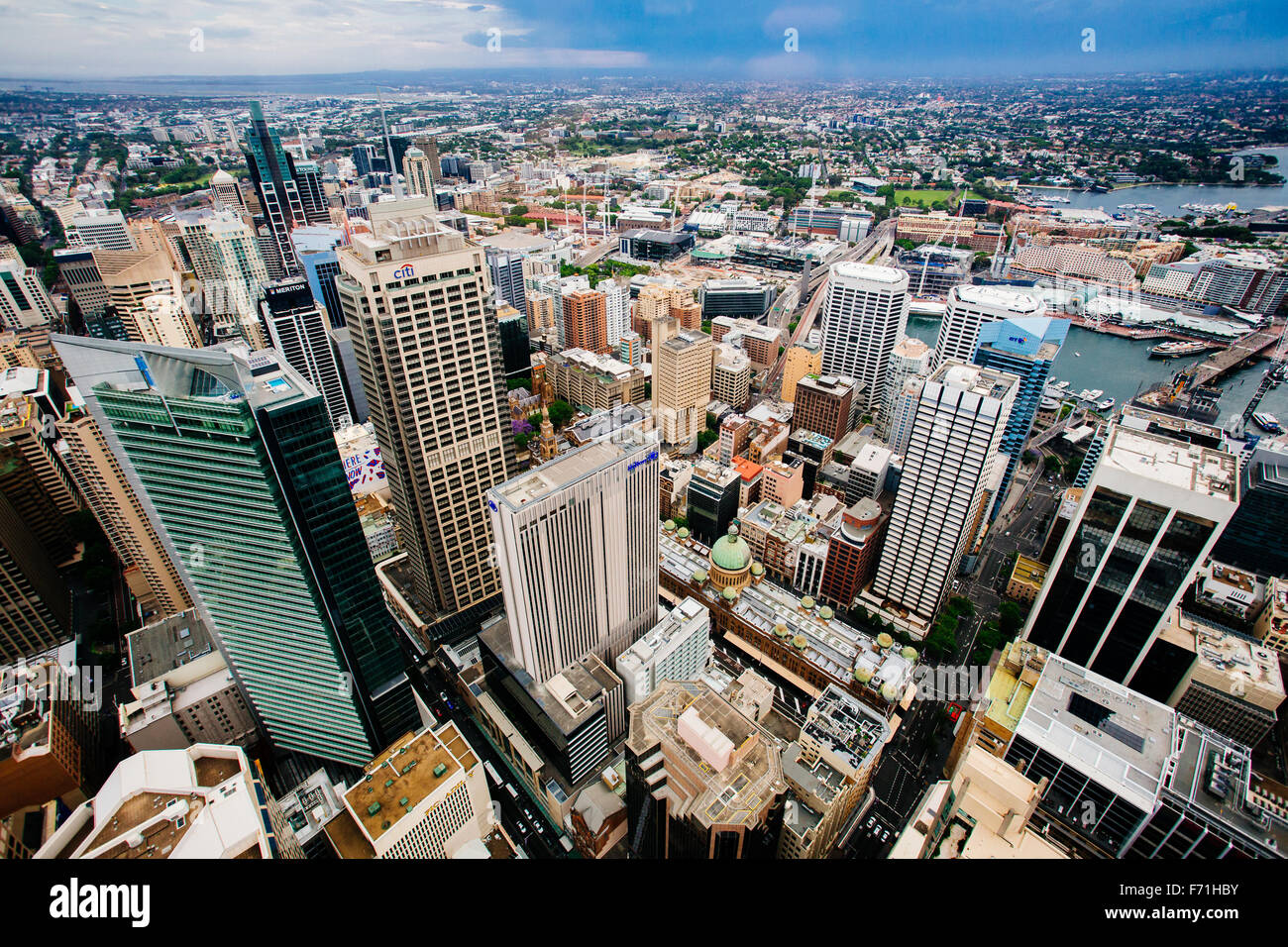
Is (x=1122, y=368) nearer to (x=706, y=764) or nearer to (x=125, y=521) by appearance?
(x=706, y=764)

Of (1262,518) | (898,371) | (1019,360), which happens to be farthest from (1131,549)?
(898,371)

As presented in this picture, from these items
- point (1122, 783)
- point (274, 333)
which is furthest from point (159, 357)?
point (1122, 783)

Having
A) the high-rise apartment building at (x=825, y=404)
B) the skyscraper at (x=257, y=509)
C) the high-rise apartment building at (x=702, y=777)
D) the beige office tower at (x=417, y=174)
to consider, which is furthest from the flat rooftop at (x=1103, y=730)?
the beige office tower at (x=417, y=174)

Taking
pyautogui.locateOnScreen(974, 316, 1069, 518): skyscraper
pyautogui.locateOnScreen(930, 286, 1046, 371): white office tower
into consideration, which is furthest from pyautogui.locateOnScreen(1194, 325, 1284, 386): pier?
pyautogui.locateOnScreen(974, 316, 1069, 518): skyscraper

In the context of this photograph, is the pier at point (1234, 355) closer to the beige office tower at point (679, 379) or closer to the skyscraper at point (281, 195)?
the beige office tower at point (679, 379)

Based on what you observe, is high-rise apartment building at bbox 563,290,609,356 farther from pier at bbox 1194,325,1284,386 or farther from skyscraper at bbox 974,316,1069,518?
pier at bbox 1194,325,1284,386
